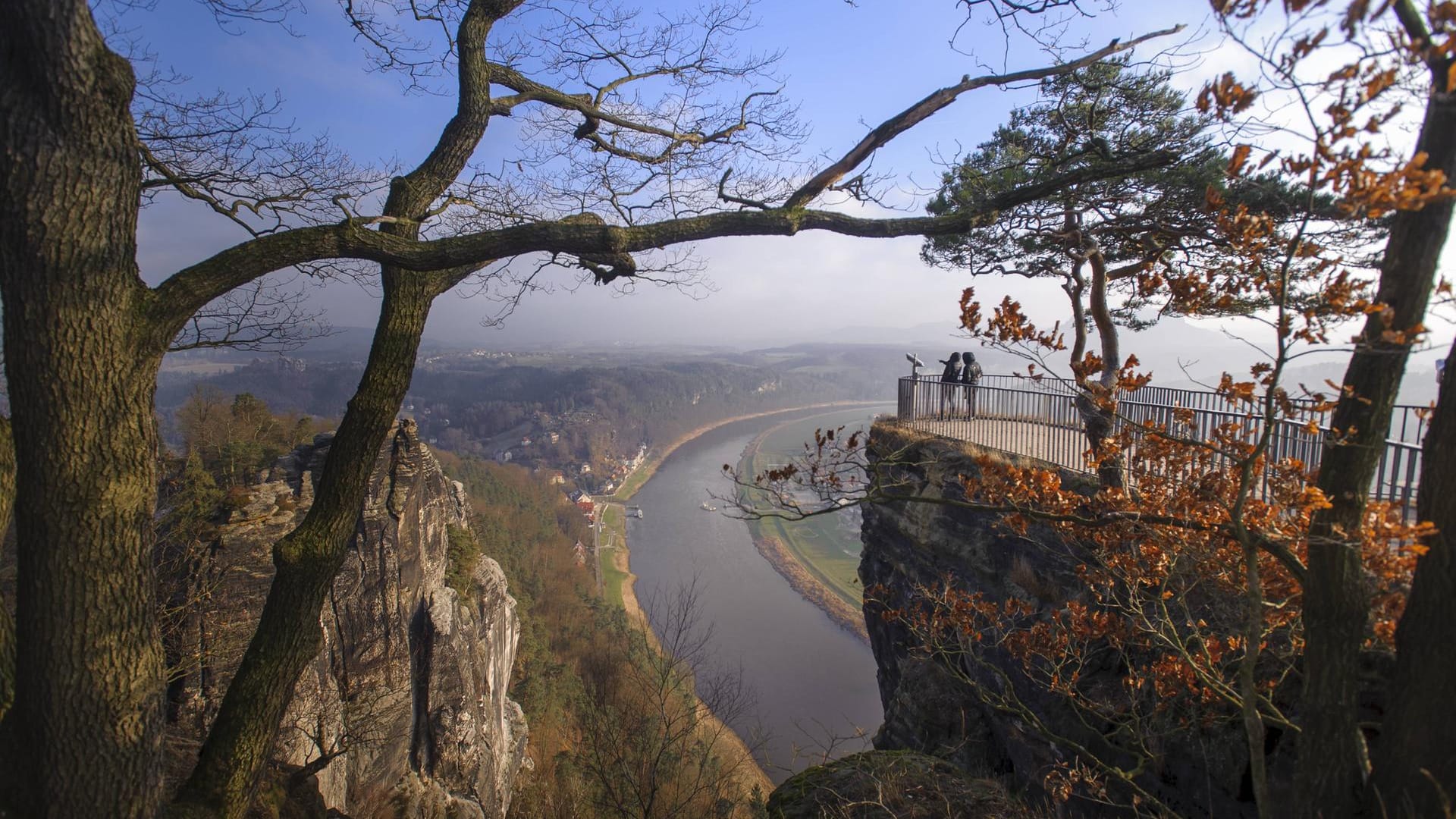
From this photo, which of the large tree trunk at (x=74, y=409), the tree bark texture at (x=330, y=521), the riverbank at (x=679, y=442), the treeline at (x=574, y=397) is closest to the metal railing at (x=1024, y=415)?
the tree bark texture at (x=330, y=521)

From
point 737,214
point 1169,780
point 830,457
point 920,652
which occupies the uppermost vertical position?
point 737,214

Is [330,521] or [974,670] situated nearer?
[330,521]

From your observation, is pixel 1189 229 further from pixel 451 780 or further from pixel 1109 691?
pixel 451 780

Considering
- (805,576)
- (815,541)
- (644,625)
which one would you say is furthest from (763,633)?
(815,541)

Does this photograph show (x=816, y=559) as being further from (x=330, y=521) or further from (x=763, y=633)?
(x=330, y=521)

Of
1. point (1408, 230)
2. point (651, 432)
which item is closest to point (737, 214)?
point (1408, 230)
